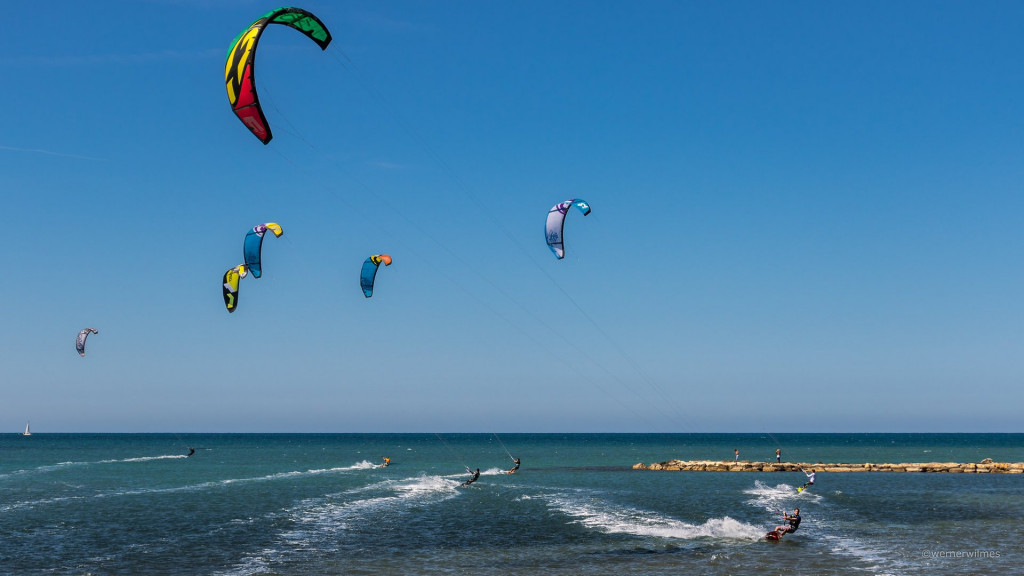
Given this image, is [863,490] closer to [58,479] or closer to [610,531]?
[610,531]

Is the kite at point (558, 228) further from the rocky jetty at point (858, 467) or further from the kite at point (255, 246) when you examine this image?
the rocky jetty at point (858, 467)

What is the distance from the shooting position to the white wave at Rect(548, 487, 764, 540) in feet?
89.7

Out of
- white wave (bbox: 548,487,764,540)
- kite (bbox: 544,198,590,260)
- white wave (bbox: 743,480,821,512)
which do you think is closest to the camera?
white wave (bbox: 548,487,764,540)

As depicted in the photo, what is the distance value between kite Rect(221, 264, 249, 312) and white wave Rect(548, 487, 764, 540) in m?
15.6

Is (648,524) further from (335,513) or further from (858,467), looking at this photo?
(858,467)

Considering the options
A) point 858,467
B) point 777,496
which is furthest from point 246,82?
point 858,467

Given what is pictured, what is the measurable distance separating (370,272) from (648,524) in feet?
47.8

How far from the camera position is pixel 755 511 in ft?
112

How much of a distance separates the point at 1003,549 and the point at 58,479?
51180mm

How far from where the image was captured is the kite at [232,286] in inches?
1393

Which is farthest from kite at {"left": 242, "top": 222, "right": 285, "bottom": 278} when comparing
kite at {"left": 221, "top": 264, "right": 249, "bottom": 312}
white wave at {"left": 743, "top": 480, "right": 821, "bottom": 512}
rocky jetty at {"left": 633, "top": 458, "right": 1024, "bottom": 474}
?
rocky jetty at {"left": 633, "top": 458, "right": 1024, "bottom": 474}

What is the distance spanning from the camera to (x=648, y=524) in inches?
1177

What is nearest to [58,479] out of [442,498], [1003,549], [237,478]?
[237,478]

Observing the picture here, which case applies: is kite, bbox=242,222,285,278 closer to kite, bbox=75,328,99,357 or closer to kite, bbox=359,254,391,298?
kite, bbox=359,254,391,298
